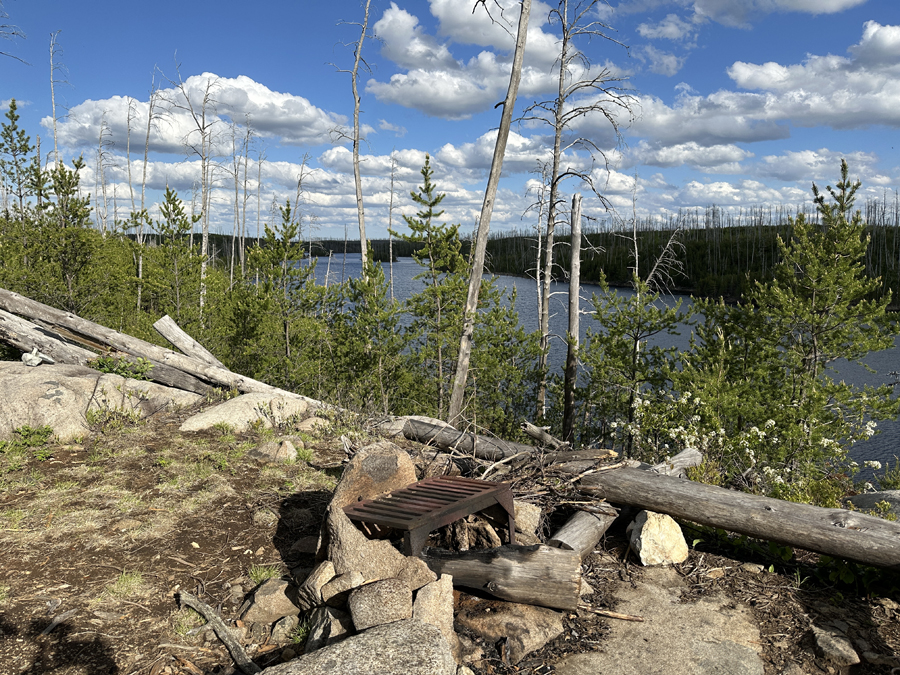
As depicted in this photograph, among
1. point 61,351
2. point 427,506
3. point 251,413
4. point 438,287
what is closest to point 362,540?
point 427,506

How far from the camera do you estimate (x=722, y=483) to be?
6504 mm

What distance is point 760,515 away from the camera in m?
4.55

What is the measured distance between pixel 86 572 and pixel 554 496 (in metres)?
3.83

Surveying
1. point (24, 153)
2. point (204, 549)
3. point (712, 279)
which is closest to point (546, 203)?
point (204, 549)

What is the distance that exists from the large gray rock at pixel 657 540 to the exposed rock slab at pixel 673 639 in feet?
0.94

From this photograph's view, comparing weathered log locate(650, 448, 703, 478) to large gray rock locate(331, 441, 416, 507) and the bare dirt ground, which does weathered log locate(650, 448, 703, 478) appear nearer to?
the bare dirt ground

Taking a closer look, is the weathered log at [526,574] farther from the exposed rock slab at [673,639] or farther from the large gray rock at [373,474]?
the large gray rock at [373,474]

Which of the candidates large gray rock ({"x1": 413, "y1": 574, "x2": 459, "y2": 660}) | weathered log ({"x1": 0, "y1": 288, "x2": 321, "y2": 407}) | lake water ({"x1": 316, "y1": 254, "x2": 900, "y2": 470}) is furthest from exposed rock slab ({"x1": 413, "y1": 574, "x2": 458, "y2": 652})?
lake water ({"x1": 316, "y1": 254, "x2": 900, "y2": 470})

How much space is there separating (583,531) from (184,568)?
3.19 metres

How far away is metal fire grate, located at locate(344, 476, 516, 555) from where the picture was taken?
12.8 feet

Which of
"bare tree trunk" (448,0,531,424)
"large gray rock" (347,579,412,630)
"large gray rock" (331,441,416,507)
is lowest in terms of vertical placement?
"large gray rock" (347,579,412,630)

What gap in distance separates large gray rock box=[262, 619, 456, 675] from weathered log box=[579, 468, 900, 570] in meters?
2.66

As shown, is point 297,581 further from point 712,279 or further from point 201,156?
point 712,279

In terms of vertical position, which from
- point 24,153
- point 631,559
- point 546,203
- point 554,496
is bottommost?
point 631,559
